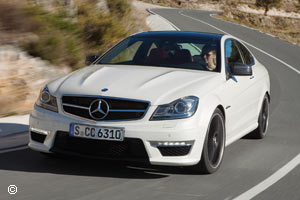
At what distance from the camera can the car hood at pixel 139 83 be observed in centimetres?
616

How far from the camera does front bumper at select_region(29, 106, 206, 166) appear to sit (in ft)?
19.5

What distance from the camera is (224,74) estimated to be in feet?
23.7

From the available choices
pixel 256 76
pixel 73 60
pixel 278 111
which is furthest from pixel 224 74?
pixel 73 60

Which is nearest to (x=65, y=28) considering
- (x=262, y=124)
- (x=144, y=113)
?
(x=262, y=124)

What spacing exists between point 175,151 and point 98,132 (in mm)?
789

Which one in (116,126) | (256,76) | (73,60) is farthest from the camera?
(73,60)

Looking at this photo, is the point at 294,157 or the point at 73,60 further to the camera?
the point at 73,60

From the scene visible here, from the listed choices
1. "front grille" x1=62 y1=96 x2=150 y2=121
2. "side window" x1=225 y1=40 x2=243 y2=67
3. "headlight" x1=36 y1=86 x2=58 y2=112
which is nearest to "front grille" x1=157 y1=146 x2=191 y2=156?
"front grille" x1=62 y1=96 x2=150 y2=121

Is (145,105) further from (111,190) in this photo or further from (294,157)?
(294,157)

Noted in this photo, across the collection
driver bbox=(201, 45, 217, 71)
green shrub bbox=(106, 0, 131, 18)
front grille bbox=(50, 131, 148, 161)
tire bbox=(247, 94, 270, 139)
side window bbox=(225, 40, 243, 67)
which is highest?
driver bbox=(201, 45, 217, 71)

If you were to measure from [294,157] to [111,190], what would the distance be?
9.78 feet

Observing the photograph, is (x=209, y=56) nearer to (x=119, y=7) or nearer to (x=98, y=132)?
(x=98, y=132)

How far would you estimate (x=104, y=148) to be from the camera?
Result: 6078mm

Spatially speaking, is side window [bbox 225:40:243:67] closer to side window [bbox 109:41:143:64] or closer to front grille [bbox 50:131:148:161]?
side window [bbox 109:41:143:64]
